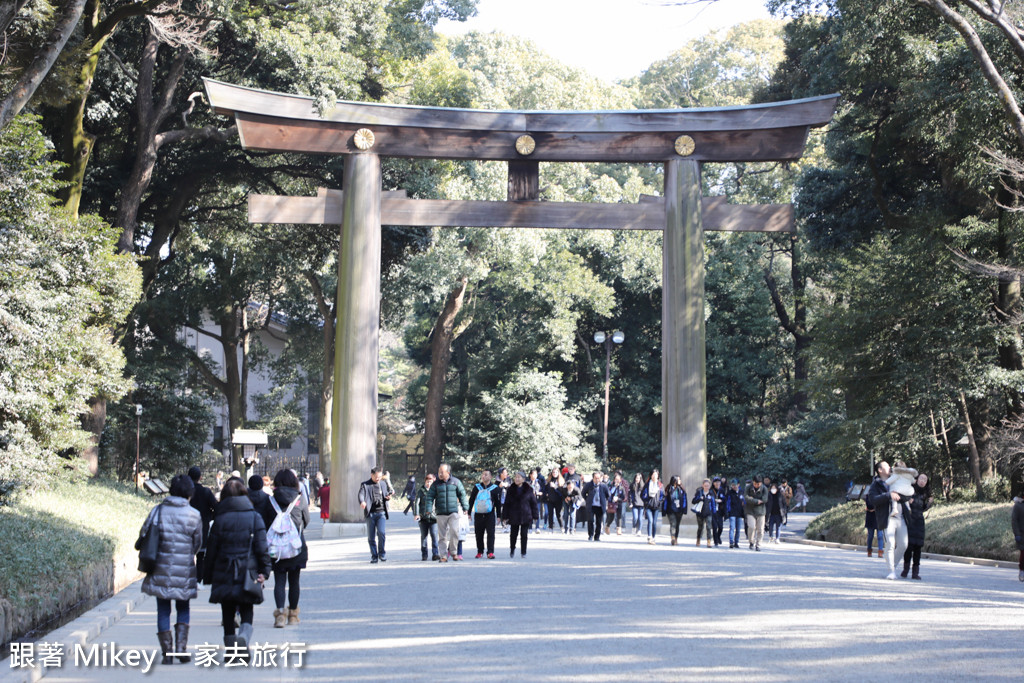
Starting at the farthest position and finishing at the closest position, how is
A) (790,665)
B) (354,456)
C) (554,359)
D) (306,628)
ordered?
(554,359)
(354,456)
(306,628)
(790,665)

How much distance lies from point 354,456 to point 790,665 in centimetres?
1420

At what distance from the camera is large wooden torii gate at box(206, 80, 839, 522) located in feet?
69.3

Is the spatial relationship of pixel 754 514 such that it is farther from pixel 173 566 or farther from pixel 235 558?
pixel 173 566

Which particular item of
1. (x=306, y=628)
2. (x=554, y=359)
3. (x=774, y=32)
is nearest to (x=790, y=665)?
(x=306, y=628)

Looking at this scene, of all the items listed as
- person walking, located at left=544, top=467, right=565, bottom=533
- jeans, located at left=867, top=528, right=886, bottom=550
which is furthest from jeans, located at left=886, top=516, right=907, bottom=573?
person walking, located at left=544, top=467, right=565, bottom=533

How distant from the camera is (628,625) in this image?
9406 millimetres

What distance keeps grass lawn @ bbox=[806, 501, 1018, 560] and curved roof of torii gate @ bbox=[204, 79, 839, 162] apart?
8252 mm

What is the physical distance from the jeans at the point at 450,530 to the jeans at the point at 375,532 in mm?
898

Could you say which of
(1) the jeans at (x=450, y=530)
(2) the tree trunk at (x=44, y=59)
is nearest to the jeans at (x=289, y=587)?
(2) the tree trunk at (x=44, y=59)

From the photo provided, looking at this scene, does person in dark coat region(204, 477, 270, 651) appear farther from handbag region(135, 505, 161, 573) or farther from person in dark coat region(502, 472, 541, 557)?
person in dark coat region(502, 472, 541, 557)

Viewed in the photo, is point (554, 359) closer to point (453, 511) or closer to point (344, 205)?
point (344, 205)

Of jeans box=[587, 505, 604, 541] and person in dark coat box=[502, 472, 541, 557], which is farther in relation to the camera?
jeans box=[587, 505, 604, 541]

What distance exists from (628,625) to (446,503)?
22.6 feet

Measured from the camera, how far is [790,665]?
755cm
